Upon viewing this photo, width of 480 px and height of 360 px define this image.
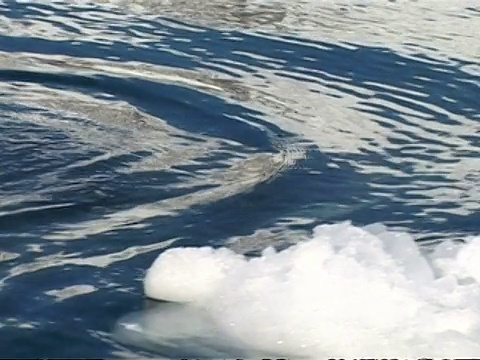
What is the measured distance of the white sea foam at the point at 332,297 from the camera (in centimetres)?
509

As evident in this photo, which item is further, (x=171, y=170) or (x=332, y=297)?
(x=171, y=170)

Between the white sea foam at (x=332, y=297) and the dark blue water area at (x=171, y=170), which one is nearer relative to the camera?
the white sea foam at (x=332, y=297)

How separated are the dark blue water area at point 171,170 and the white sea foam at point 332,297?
32 centimetres

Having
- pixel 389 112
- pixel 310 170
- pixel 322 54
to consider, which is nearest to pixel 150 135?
pixel 310 170

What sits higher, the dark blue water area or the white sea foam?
the dark blue water area

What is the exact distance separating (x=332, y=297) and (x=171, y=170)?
275 cm

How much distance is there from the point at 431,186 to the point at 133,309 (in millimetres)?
2835

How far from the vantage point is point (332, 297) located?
5324 mm

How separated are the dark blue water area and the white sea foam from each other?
32 centimetres

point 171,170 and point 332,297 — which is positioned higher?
point 171,170

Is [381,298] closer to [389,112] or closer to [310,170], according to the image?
[310,170]

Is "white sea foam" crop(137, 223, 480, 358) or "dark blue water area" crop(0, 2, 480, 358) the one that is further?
"dark blue water area" crop(0, 2, 480, 358)

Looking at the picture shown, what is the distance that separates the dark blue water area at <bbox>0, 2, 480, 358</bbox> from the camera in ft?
19.1

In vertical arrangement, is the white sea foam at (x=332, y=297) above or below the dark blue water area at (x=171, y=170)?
below
